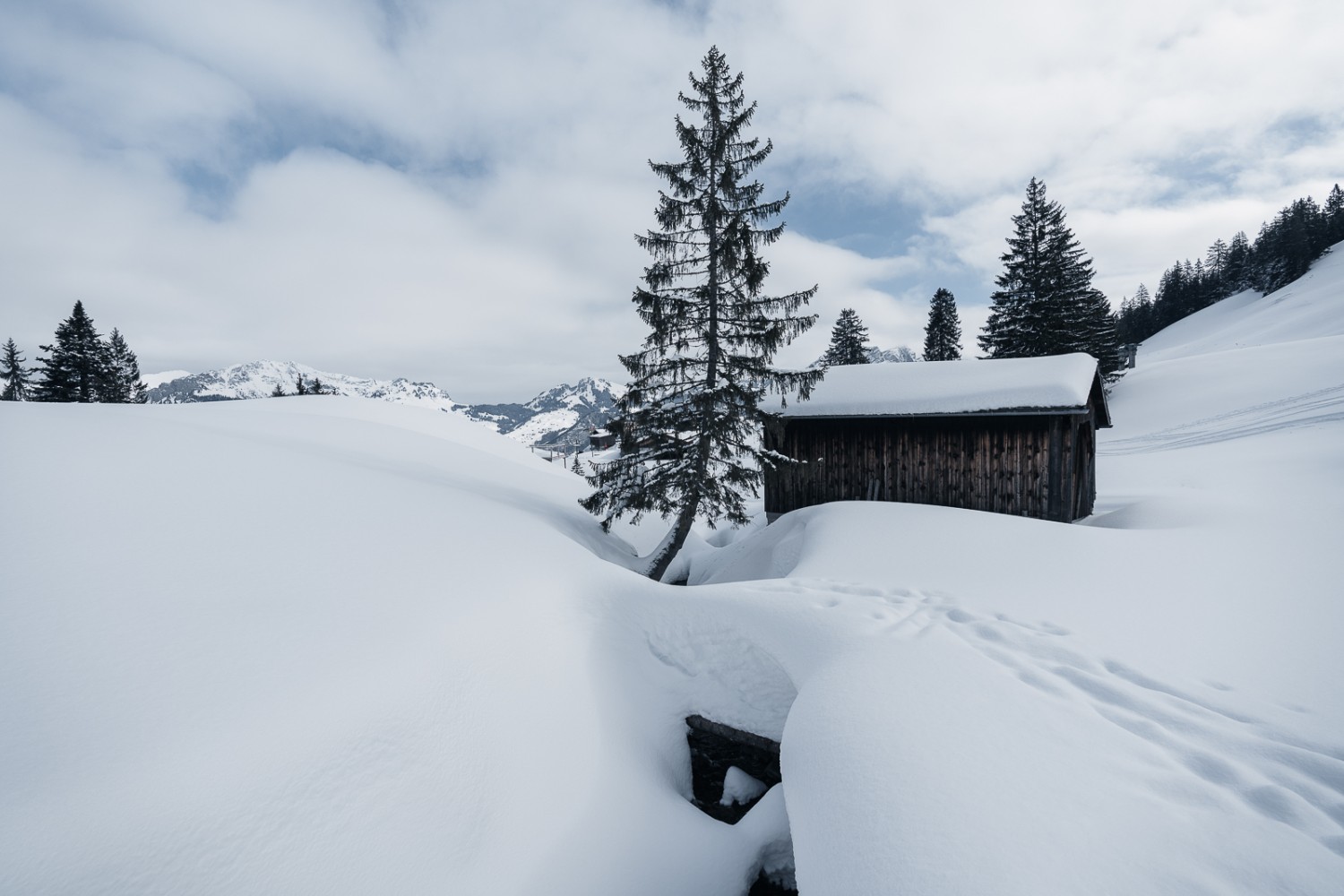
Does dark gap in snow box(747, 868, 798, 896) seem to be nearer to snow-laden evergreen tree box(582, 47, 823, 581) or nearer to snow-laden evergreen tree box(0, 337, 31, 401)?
snow-laden evergreen tree box(582, 47, 823, 581)

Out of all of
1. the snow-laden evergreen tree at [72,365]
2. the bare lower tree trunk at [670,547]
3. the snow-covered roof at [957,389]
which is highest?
the snow-laden evergreen tree at [72,365]

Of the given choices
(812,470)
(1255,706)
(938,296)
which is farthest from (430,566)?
(938,296)

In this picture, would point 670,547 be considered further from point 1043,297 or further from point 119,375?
point 119,375

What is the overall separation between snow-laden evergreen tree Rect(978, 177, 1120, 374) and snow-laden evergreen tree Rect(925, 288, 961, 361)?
16.8 feet

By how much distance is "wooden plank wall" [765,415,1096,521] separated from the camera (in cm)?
1113

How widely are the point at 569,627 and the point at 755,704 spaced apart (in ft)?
7.12

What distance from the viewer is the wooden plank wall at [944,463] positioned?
11.1 metres

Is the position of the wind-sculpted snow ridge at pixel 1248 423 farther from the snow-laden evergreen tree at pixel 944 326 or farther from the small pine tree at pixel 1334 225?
the small pine tree at pixel 1334 225

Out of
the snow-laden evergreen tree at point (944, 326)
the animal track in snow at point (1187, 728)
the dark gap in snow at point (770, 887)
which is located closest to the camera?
the animal track in snow at point (1187, 728)

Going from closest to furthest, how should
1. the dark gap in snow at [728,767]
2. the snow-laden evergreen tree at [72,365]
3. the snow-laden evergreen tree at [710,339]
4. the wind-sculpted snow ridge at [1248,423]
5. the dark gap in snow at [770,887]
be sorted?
1. the dark gap in snow at [770,887]
2. the dark gap in snow at [728,767]
3. the snow-laden evergreen tree at [710,339]
4. the wind-sculpted snow ridge at [1248,423]
5. the snow-laden evergreen tree at [72,365]

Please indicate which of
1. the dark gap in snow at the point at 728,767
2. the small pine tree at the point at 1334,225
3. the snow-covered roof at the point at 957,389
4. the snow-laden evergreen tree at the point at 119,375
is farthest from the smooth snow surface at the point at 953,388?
the small pine tree at the point at 1334,225

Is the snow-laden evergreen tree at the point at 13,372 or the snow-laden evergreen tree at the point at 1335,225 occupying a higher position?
the snow-laden evergreen tree at the point at 1335,225

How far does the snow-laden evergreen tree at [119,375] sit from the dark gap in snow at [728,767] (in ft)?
117

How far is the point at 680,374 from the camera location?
10820 millimetres
